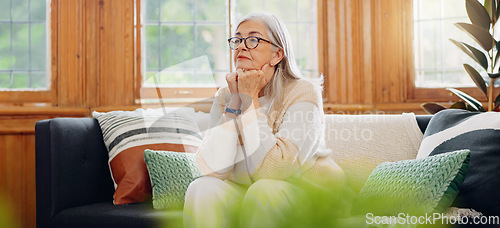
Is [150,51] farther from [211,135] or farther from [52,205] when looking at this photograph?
[211,135]

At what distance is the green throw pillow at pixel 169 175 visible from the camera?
201cm

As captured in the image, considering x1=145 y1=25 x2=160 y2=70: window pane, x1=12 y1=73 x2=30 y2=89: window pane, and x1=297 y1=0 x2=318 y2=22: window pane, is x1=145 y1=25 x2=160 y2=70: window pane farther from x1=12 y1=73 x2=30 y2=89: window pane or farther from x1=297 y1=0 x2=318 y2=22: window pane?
x1=297 y1=0 x2=318 y2=22: window pane

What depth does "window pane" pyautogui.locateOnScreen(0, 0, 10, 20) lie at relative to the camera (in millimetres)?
3043

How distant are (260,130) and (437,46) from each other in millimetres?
1881

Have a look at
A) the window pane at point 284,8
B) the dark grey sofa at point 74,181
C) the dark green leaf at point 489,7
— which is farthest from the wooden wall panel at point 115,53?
the dark green leaf at point 489,7

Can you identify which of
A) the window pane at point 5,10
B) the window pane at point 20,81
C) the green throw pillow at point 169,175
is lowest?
Result: the green throw pillow at point 169,175

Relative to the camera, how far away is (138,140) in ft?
7.36

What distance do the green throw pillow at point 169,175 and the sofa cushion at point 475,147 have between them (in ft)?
3.13

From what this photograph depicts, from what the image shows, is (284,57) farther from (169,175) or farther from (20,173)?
(20,173)

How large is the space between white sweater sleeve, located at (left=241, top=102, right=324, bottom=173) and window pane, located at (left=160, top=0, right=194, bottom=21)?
1578mm

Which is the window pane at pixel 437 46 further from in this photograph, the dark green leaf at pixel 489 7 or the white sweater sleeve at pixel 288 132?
the white sweater sleeve at pixel 288 132

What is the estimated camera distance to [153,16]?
3115 mm

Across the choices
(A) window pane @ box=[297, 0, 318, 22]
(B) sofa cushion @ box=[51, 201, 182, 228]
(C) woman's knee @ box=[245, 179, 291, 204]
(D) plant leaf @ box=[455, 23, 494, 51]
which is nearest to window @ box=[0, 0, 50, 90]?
(B) sofa cushion @ box=[51, 201, 182, 228]

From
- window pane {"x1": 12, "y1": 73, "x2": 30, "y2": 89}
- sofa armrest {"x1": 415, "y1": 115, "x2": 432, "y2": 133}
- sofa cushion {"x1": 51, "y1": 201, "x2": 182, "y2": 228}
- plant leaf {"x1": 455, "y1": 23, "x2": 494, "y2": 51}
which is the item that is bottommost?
sofa cushion {"x1": 51, "y1": 201, "x2": 182, "y2": 228}
